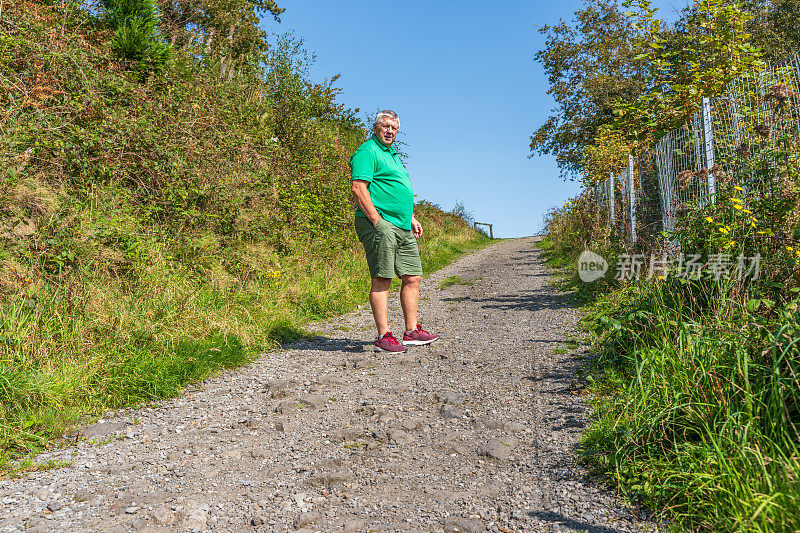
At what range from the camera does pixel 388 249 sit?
15.5 feet

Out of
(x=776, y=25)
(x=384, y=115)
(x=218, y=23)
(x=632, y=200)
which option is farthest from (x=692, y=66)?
(x=776, y=25)

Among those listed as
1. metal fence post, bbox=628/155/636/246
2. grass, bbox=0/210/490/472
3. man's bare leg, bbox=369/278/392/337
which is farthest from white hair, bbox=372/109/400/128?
metal fence post, bbox=628/155/636/246

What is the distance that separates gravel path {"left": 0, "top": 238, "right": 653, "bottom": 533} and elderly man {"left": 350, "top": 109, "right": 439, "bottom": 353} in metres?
0.54

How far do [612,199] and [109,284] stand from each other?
732 centimetres

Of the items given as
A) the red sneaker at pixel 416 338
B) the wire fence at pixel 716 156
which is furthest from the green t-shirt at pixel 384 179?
the wire fence at pixel 716 156

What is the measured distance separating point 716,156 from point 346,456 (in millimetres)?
4526

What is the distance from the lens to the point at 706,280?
12.8 ft

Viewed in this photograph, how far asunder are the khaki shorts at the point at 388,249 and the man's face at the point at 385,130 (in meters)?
0.71

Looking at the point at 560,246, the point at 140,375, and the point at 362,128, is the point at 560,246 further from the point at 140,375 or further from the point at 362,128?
the point at 140,375

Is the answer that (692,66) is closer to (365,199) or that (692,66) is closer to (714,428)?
(365,199)

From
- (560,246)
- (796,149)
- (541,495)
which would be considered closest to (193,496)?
(541,495)

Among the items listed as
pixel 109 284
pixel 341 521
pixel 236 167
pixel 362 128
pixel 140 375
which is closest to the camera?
pixel 341 521

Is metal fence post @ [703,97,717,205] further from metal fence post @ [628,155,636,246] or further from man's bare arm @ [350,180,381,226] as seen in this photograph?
man's bare arm @ [350,180,381,226]

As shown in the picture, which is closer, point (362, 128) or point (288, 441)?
point (288, 441)
